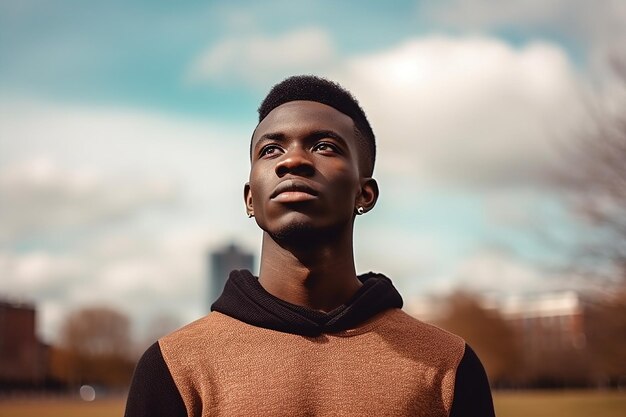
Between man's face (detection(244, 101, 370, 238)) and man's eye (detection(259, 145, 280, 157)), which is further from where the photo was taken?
man's eye (detection(259, 145, 280, 157))

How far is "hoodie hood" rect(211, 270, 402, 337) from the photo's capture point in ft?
8.87

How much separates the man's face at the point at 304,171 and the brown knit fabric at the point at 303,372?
374mm

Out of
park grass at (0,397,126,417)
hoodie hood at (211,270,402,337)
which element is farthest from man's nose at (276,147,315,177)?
park grass at (0,397,126,417)

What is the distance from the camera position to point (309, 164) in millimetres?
2703

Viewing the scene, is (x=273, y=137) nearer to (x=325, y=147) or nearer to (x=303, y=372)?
(x=325, y=147)

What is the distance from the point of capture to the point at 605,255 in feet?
67.9

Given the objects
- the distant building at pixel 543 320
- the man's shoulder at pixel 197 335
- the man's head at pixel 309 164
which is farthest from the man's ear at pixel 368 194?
the distant building at pixel 543 320

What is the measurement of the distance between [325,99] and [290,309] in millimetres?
771

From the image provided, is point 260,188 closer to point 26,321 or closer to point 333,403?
point 333,403

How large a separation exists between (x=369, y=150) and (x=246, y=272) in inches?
25.2

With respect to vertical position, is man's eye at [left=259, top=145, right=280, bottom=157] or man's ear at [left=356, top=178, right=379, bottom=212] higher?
man's eye at [left=259, top=145, right=280, bottom=157]

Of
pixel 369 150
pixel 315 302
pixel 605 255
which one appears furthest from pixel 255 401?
pixel 605 255

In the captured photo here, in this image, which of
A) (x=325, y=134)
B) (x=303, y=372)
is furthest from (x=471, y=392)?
(x=325, y=134)

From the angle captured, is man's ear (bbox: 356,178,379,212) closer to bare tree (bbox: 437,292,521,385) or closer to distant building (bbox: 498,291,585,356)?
bare tree (bbox: 437,292,521,385)
